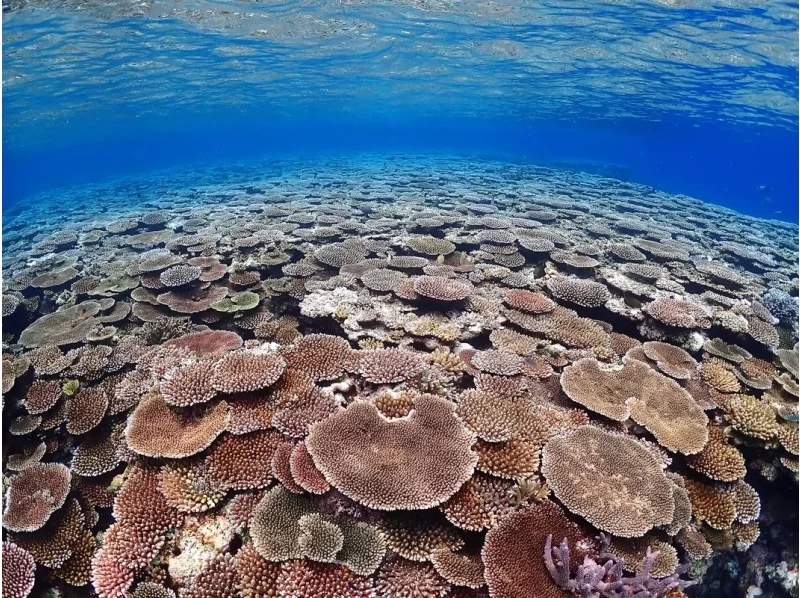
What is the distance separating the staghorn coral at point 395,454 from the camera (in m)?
3.60

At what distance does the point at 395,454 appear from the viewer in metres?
3.93

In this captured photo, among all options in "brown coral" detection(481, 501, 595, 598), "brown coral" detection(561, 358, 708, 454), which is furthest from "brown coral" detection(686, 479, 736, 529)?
"brown coral" detection(481, 501, 595, 598)

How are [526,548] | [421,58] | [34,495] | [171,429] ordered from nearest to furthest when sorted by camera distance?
[526,548] → [171,429] → [34,495] → [421,58]

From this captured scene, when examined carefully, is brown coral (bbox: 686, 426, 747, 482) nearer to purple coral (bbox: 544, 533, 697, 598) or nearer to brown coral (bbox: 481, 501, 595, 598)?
purple coral (bbox: 544, 533, 697, 598)

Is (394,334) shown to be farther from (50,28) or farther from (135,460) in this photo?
(50,28)

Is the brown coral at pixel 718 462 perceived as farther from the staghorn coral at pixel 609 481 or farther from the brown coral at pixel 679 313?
the brown coral at pixel 679 313

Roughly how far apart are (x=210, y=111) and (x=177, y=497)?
66.9 m

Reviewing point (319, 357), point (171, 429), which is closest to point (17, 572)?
point (171, 429)

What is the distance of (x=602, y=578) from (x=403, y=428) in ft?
6.77

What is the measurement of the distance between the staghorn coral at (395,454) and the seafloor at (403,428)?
0.03 meters

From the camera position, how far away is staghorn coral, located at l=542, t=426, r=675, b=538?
147 inches

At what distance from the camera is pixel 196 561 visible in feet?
11.7

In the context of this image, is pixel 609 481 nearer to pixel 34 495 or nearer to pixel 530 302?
pixel 530 302

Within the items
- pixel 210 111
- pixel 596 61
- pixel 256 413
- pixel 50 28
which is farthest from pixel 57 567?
pixel 210 111
